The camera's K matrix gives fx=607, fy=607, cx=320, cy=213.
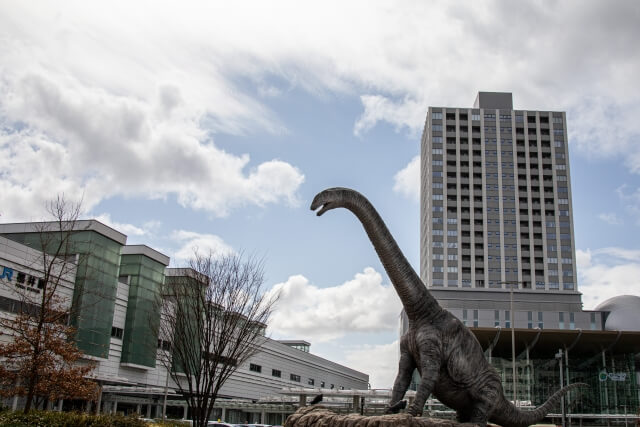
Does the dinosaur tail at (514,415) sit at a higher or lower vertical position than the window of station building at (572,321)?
lower

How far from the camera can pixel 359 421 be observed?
25.3ft

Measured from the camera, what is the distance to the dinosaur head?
8.64m

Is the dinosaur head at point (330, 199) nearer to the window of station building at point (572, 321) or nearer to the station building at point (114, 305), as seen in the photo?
the station building at point (114, 305)

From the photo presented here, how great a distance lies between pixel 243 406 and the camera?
52.3 metres

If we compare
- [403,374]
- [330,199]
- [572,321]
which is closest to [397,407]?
[403,374]

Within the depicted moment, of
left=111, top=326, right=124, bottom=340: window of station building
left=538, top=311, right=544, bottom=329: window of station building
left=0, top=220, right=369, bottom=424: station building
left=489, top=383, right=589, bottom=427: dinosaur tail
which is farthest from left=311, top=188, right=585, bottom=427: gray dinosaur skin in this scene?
left=538, top=311, right=544, bottom=329: window of station building

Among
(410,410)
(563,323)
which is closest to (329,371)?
(563,323)

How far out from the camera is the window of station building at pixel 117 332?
43719 mm

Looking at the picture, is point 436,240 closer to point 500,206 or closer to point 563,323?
point 500,206

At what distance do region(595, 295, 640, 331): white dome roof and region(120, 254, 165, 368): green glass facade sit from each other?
5349 centimetres

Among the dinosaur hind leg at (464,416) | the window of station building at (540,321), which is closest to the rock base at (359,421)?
the dinosaur hind leg at (464,416)

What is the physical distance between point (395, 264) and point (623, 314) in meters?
72.3

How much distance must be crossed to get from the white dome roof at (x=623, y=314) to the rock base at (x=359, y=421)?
70347 mm

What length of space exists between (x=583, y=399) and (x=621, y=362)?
5.02 m
